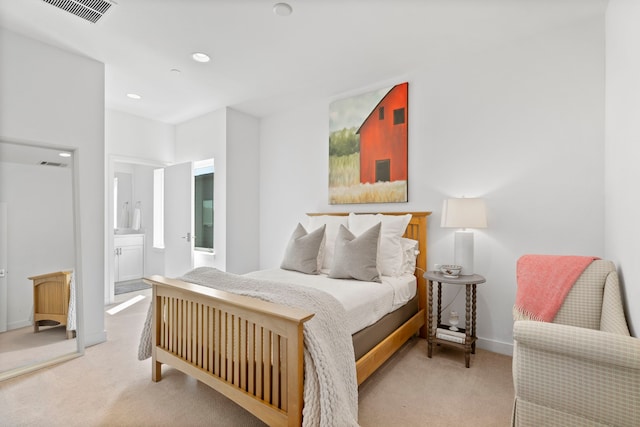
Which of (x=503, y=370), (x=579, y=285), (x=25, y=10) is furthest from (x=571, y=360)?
(x=25, y=10)

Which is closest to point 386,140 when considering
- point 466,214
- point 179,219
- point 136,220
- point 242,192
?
point 466,214

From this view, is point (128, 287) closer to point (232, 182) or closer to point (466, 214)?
point (232, 182)

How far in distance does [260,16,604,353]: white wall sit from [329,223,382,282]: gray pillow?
827 mm

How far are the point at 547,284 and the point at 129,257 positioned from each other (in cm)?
599

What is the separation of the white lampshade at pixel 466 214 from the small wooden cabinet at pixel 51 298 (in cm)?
337

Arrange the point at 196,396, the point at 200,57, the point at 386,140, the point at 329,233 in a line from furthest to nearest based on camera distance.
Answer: the point at 386,140, the point at 329,233, the point at 200,57, the point at 196,396

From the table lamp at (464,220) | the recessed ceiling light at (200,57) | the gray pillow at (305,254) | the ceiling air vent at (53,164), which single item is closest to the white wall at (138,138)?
the ceiling air vent at (53,164)

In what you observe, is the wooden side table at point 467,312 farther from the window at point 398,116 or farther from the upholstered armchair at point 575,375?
the window at point 398,116

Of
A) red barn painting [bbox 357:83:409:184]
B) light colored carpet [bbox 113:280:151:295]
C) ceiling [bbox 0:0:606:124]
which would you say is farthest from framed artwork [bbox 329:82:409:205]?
light colored carpet [bbox 113:280:151:295]

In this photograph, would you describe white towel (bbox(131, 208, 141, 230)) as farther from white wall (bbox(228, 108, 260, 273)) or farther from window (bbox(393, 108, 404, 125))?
window (bbox(393, 108, 404, 125))

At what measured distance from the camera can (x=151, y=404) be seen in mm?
1920

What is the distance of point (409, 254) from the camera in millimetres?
2939

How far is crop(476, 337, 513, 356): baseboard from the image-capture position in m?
2.60

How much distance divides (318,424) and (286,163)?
3.35 metres
